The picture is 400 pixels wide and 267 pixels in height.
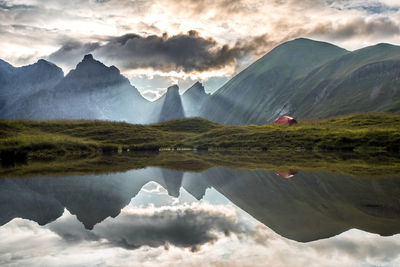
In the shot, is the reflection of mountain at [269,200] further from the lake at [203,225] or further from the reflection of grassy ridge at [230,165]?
the reflection of grassy ridge at [230,165]

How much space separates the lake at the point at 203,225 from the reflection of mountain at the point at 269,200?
1.7 inches

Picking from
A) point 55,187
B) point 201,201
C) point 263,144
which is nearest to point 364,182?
point 201,201

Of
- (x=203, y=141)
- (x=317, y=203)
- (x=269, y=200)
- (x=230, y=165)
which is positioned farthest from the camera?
(x=203, y=141)

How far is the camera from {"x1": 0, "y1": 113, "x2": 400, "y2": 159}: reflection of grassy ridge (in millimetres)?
53138

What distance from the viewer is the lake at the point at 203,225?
22.5 ft

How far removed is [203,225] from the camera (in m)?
9.50

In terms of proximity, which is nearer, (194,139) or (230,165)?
(230,165)

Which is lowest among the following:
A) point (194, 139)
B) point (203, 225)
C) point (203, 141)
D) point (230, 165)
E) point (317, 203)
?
point (203, 225)

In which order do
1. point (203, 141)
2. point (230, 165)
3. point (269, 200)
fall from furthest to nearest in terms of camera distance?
point (203, 141), point (230, 165), point (269, 200)

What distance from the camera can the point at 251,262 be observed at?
21.3 ft

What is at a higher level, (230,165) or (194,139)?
(194,139)

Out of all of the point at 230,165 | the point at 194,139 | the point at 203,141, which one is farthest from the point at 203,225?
the point at 194,139

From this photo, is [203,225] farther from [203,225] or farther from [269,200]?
[269,200]

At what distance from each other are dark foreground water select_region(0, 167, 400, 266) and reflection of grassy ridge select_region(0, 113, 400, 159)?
124 feet
